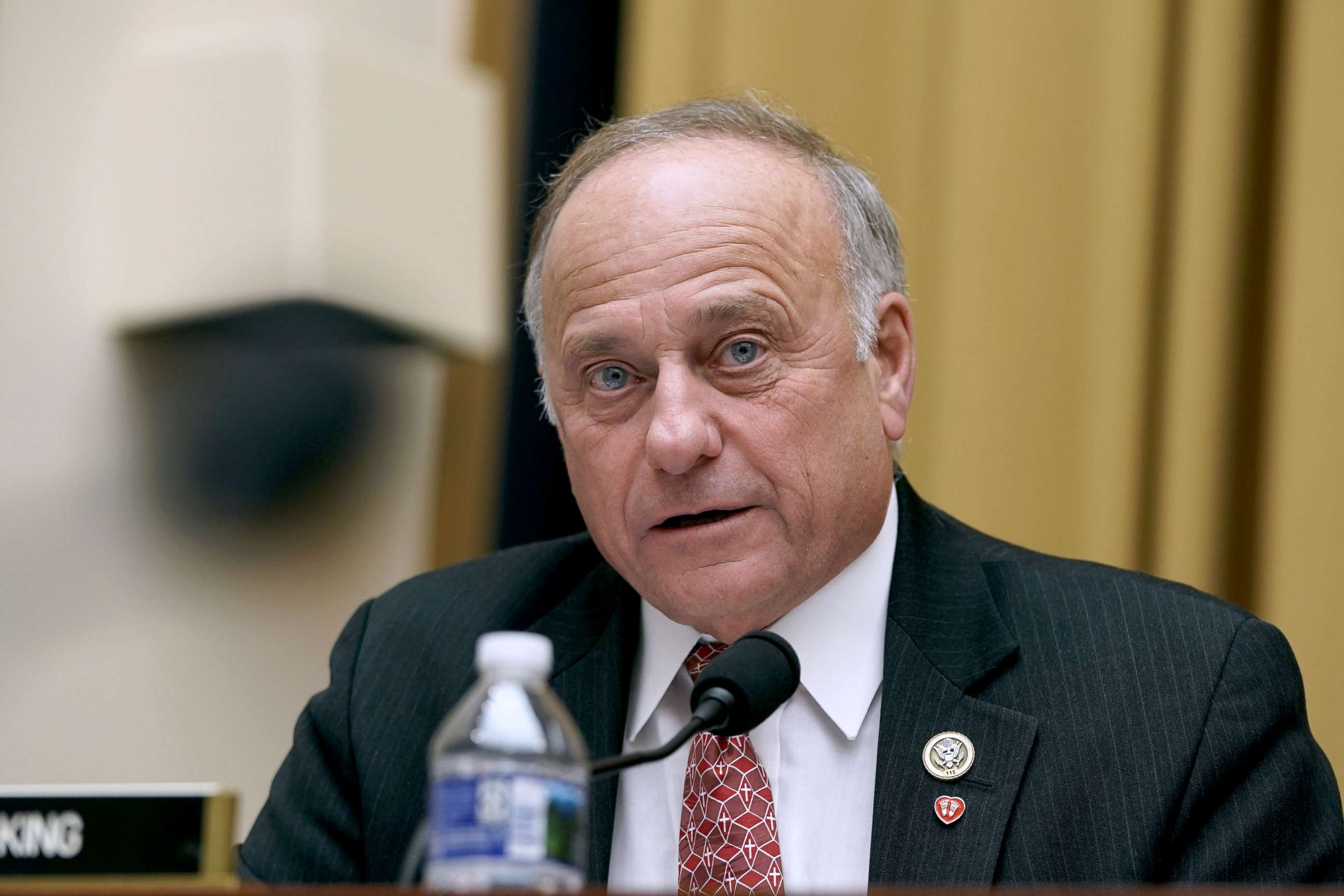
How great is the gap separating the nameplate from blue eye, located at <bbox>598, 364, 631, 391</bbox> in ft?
3.35

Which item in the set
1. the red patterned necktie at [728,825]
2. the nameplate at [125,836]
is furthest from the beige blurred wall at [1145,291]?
the nameplate at [125,836]

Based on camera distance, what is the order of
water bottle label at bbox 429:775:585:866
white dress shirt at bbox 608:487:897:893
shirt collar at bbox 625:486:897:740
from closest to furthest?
water bottle label at bbox 429:775:585:866, white dress shirt at bbox 608:487:897:893, shirt collar at bbox 625:486:897:740

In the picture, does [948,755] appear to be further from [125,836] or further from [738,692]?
[125,836]

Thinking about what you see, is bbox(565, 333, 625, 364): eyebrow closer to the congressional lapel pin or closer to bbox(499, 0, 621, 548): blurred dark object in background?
the congressional lapel pin

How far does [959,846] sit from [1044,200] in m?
1.64

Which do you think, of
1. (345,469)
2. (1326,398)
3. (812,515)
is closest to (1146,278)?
(1326,398)

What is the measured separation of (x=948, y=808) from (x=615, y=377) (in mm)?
702

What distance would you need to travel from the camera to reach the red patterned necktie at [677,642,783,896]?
72.7 inches

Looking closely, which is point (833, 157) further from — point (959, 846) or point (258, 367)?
point (258, 367)

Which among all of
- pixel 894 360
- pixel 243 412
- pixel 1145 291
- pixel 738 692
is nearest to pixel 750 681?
pixel 738 692

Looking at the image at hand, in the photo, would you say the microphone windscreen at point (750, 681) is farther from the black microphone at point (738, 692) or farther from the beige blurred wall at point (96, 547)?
the beige blurred wall at point (96, 547)

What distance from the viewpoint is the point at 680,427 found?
6.33 ft

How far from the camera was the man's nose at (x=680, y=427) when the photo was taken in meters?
1.92

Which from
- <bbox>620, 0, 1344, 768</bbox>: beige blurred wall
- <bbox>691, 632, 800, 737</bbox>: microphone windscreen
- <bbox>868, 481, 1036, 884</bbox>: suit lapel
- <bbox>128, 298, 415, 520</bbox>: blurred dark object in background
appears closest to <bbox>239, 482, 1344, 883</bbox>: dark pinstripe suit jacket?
<bbox>868, 481, 1036, 884</bbox>: suit lapel
